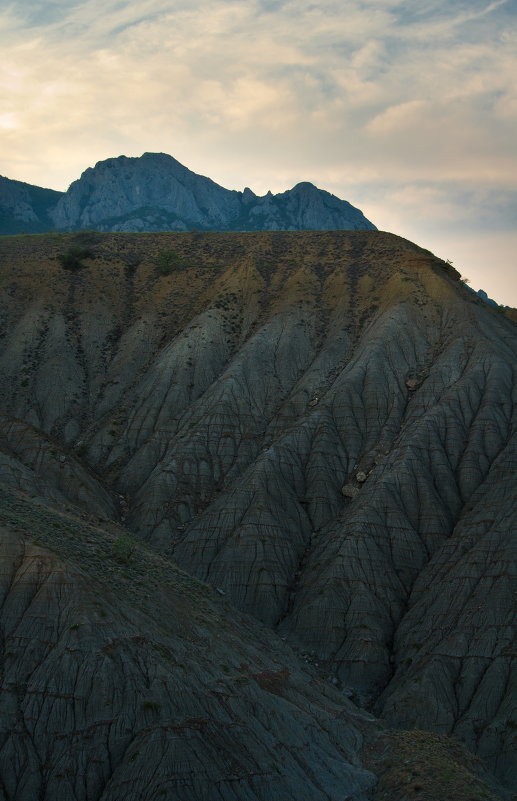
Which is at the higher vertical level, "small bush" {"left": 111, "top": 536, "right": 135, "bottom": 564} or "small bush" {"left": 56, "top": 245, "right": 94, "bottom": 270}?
"small bush" {"left": 56, "top": 245, "right": 94, "bottom": 270}

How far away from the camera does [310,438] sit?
64062 mm

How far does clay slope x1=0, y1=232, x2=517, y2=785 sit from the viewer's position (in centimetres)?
5016

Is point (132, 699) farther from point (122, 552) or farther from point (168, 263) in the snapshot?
point (168, 263)

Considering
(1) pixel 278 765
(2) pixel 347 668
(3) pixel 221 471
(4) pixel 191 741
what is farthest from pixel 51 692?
(3) pixel 221 471

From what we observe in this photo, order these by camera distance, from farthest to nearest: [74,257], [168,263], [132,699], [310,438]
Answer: [168,263] → [74,257] → [310,438] → [132,699]

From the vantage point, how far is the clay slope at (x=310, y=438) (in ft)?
165

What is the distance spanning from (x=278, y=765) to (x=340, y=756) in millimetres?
4962

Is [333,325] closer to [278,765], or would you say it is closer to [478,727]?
[478,727]

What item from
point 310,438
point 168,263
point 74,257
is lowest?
point 310,438

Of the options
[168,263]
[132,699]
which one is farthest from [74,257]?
[132,699]

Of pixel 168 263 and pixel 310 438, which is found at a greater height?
pixel 168 263

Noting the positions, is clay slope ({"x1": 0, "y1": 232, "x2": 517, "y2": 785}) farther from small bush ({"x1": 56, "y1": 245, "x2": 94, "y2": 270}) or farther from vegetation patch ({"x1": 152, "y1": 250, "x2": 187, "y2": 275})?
small bush ({"x1": 56, "y1": 245, "x2": 94, "y2": 270})

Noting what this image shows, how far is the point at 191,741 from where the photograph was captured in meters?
31.3

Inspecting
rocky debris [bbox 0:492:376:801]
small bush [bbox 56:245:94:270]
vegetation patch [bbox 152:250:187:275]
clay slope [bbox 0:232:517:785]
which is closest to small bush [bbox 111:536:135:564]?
rocky debris [bbox 0:492:376:801]
